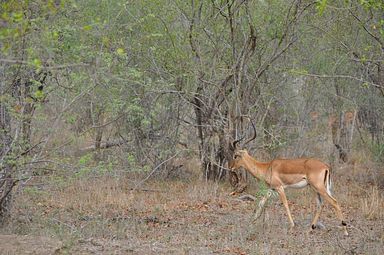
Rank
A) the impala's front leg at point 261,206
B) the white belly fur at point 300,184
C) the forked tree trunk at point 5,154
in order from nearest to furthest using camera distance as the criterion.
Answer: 1. the forked tree trunk at point 5,154
2. the impala's front leg at point 261,206
3. the white belly fur at point 300,184

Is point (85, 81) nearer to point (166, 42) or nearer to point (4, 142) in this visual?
point (4, 142)

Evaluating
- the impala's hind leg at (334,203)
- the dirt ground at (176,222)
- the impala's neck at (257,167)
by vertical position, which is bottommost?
the dirt ground at (176,222)

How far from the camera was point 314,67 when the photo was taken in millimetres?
15516

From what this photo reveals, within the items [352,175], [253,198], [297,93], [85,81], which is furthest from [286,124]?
[85,81]

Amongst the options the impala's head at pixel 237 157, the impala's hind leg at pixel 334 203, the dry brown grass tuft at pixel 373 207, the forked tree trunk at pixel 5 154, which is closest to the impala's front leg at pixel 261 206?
the impala's hind leg at pixel 334 203

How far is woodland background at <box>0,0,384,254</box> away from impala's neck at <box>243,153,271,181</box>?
0.73 m

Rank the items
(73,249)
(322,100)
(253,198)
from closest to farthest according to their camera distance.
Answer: (73,249) → (253,198) → (322,100)

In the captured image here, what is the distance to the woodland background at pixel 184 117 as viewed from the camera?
943 centimetres

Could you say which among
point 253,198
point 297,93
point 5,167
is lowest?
point 253,198

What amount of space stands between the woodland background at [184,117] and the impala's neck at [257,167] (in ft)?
2.39

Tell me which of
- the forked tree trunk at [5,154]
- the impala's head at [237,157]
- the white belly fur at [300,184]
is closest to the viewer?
the forked tree trunk at [5,154]

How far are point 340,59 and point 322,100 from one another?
8.20 feet

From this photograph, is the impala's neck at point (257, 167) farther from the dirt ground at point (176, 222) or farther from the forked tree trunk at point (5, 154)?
the forked tree trunk at point (5, 154)

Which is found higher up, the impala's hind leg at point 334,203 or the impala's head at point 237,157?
the impala's head at point 237,157
